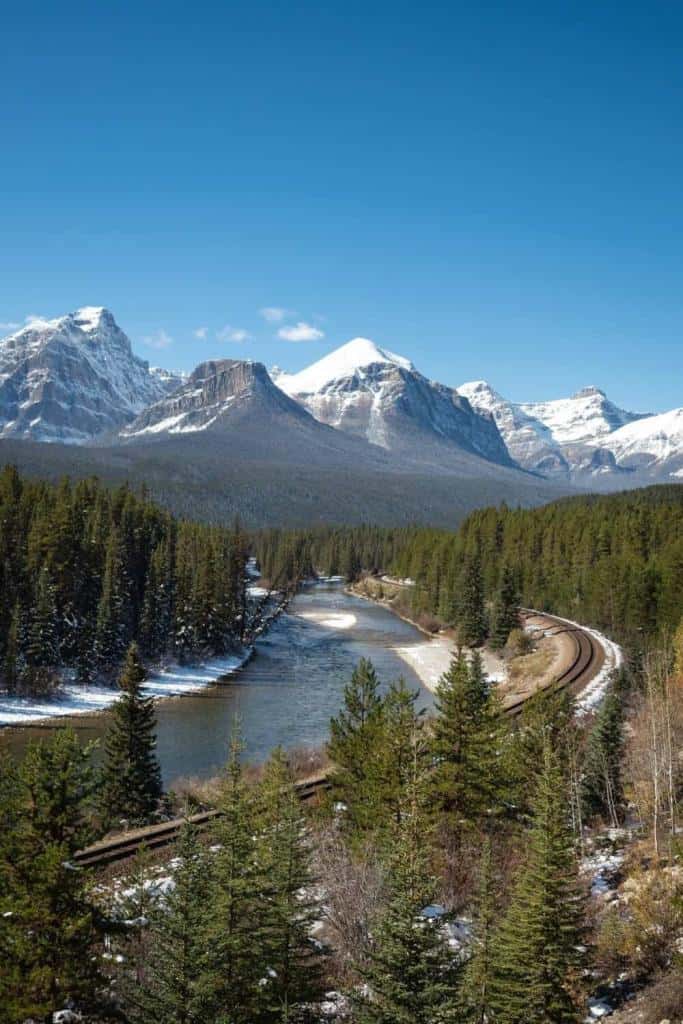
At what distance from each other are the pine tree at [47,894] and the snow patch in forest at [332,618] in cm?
8868

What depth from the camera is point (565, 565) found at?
10006 centimetres

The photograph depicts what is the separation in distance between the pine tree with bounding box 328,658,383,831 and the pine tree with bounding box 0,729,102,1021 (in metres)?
10.5

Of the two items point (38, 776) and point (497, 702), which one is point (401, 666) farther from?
point (38, 776)

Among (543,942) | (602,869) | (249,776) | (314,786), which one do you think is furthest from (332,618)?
(543,942)

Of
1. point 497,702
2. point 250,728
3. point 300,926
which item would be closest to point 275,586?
point 250,728

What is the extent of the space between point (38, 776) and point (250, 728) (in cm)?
4024

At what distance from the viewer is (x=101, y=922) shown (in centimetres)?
1453

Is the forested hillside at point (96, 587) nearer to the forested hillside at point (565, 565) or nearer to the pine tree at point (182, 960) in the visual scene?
the forested hillside at point (565, 565)

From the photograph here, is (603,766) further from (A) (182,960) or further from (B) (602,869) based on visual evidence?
(A) (182,960)

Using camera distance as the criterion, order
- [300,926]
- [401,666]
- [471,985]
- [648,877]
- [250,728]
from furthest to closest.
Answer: [401,666], [250,728], [648,877], [300,926], [471,985]

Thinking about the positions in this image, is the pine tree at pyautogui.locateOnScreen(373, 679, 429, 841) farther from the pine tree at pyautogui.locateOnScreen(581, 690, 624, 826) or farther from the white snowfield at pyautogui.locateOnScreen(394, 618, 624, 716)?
the white snowfield at pyautogui.locateOnScreen(394, 618, 624, 716)

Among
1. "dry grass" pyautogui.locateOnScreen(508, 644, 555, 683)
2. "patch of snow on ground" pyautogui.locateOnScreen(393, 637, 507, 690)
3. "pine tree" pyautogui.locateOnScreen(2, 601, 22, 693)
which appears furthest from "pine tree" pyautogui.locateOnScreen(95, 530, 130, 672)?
"dry grass" pyautogui.locateOnScreen(508, 644, 555, 683)

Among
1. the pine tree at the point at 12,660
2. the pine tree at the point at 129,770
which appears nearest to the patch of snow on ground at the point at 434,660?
the pine tree at the point at 12,660

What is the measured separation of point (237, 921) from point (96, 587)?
63.7 metres
